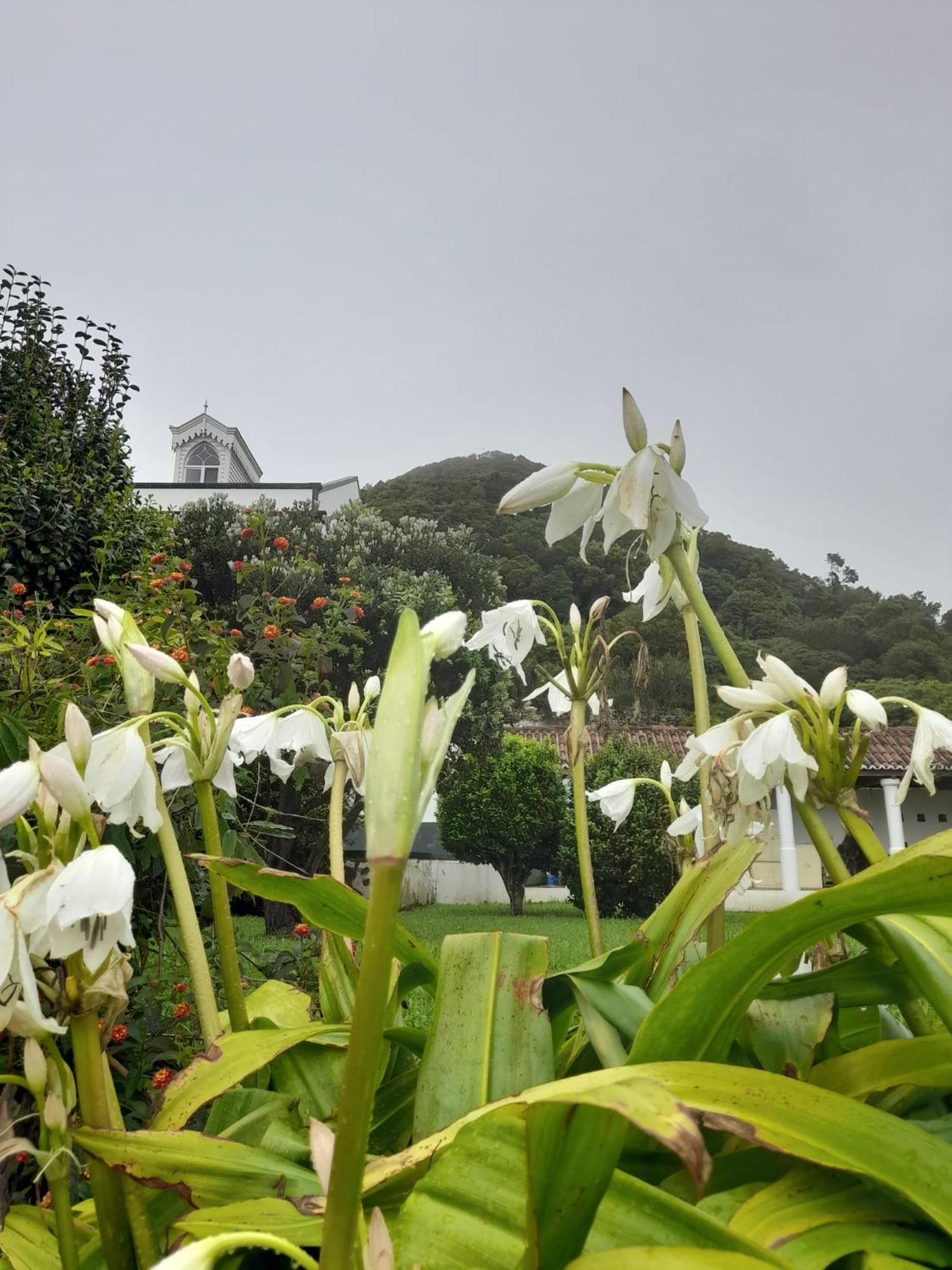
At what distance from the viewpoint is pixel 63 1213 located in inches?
19.9

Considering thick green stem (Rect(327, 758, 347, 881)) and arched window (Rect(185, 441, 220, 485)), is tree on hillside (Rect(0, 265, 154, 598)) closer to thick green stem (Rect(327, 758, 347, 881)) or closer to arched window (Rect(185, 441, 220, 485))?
thick green stem (Rect(327, 758, 347, 881))

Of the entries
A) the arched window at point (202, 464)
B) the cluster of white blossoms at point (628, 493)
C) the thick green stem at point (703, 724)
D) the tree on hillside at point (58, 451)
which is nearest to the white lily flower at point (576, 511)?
the cluster of white blossoms at point (628, 493)

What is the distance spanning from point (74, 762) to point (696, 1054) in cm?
50

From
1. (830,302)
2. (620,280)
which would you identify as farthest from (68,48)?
(830,302)

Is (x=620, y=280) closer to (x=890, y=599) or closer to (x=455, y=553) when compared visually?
(x=455, y=553)

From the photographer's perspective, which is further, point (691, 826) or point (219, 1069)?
point (691, 826)

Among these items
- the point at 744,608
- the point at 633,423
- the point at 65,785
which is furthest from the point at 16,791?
the point at 744,608

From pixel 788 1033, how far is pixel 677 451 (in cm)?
53

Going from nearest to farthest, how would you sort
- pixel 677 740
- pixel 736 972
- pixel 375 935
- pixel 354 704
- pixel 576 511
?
pixel 375 935, pixel 736 972, pixel 576 511, pixel 354 704, pixel 677 740

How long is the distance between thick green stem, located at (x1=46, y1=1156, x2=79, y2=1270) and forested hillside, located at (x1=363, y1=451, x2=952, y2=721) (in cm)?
1776

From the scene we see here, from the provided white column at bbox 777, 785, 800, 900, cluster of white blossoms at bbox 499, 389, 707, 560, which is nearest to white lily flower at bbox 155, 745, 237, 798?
cluster of white blossoms at bbox 499, 389, 707, 560

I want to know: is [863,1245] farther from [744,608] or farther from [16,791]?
[744,608]

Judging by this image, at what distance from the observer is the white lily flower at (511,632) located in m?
1.24

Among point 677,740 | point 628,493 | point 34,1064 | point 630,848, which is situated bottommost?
point 630,848
